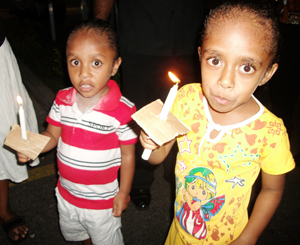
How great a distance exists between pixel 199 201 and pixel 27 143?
3.39 feet

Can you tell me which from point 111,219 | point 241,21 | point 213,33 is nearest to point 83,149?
point 111,219

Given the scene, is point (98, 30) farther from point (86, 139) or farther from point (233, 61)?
point (233, 61)

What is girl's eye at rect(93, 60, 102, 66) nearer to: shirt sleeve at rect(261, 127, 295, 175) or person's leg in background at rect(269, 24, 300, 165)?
shirt sleeve at rect(261, 127, 295, 175)

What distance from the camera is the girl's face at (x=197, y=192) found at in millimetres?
1310

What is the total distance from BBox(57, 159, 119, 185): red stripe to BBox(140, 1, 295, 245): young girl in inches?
18.0

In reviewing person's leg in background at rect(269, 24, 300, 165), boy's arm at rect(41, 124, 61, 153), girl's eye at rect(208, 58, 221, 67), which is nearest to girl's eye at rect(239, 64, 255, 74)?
girl's eye at rect(208, 58, 221, 67)

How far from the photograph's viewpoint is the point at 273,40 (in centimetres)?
104

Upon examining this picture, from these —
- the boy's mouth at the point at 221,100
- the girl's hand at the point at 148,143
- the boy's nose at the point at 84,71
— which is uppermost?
the boy's mouth at the point at 221,100

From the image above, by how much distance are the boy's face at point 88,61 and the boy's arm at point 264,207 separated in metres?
1.14

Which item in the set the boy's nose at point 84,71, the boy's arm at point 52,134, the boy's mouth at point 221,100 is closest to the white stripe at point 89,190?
the boy's arm at point 52,134

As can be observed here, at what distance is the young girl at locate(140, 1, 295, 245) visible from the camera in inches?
40.5

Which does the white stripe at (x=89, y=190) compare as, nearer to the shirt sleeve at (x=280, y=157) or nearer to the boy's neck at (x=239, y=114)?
the boy's neck at (x=239, y=114)

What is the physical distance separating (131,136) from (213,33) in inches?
34.5

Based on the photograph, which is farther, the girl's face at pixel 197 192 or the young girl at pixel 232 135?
the girl's face at pixel 197 192
